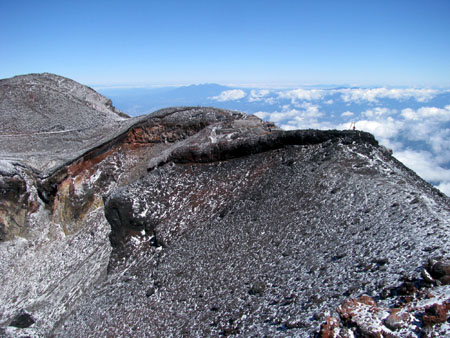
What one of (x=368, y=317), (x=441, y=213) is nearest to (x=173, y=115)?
(x=441, y=213)

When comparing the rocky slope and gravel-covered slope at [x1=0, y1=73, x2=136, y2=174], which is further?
gravel-covered slope at [x1=0, y1=73, x2=136, y2=174]

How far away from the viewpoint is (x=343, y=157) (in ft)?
52.3

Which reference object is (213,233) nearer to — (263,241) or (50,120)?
(263,241)

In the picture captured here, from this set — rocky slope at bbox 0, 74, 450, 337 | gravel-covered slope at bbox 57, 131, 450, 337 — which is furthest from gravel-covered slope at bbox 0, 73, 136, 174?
gravel-covered slope at bbox 57, 131, 450, 337

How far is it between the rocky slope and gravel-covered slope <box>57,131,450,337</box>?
2.5 inches

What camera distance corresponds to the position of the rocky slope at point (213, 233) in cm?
929

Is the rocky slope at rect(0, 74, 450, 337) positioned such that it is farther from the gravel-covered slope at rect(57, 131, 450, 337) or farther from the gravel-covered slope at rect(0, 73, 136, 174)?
the gravel-covered slope at rect(0, 73, 136, 174)

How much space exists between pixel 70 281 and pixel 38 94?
37071mm

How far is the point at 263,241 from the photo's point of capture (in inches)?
527

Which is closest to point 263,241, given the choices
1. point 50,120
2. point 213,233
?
point 213,233

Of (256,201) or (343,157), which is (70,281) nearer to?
(256,201)

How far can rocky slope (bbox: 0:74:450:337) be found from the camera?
366 inches

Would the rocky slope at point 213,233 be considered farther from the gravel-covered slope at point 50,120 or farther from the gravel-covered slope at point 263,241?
the gravel-covered slope at point 50,120

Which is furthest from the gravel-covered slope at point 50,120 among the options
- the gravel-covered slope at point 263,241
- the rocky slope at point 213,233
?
the gravel-covered slope at point 263,241
